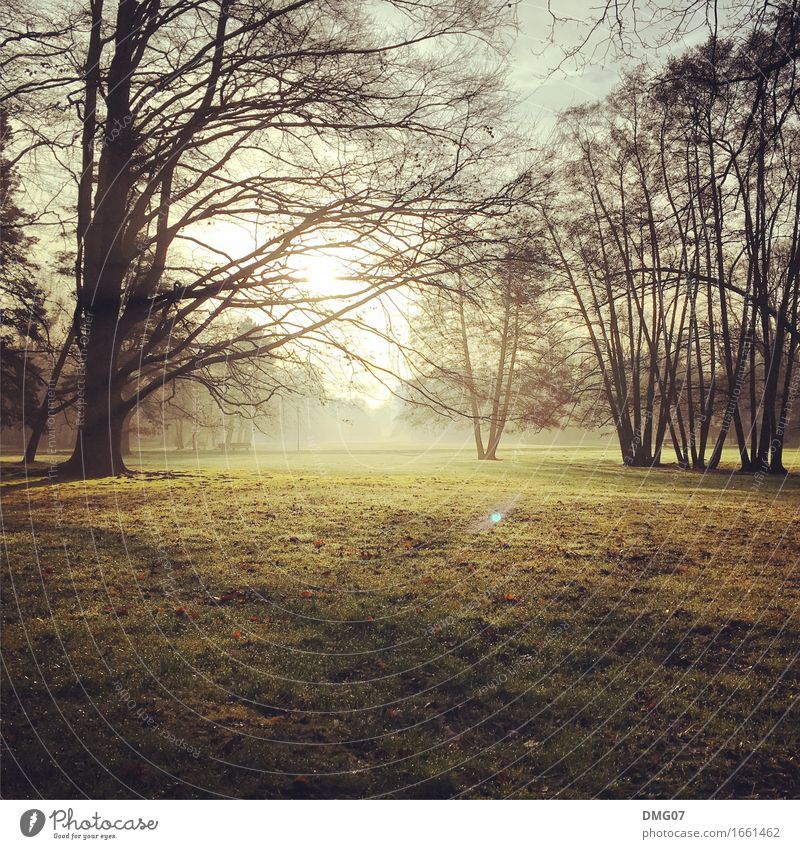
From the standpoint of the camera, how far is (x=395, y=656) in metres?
4.83

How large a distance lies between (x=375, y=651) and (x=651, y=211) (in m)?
5.71

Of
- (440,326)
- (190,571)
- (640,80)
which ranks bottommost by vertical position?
(190,571)

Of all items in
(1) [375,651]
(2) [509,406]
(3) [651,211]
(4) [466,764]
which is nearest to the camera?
(4) [466,764]

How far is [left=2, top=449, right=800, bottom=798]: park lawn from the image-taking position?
337 centimetres

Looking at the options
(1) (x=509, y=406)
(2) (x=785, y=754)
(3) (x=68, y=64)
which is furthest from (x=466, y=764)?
(3) (x=68, y=64)

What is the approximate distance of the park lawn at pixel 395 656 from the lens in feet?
11.0

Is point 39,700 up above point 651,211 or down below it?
below

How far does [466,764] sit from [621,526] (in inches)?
258

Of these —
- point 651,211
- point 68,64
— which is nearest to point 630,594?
point 651,211

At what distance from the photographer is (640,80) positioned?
232 inches

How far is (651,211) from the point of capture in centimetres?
644

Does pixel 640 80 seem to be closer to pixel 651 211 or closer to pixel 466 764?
pixel 651 211
